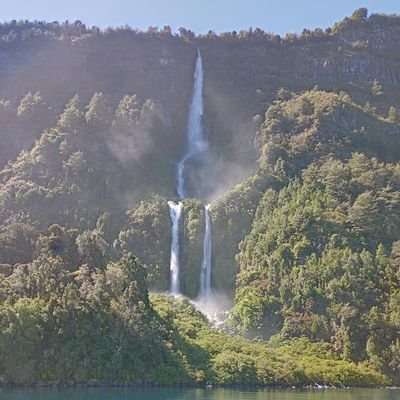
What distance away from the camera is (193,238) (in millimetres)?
101188

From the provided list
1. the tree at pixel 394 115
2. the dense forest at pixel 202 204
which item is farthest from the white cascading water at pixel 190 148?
the tree at pixel 394 115

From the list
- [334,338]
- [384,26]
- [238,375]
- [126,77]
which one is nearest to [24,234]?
[238,375]

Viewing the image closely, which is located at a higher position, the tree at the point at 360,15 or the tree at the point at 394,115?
the tree at the point at 360,15

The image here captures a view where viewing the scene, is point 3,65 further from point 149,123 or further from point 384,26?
point 384,26

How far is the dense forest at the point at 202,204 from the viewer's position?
66.1 meters

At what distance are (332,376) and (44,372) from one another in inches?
1183

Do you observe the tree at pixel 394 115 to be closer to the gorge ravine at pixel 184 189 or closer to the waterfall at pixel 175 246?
the gorge ravine at pixel 184 189

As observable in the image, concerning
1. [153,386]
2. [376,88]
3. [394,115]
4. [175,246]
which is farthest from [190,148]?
[153,386]

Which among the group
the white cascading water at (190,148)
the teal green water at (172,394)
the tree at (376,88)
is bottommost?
the teal green water at (172,394)

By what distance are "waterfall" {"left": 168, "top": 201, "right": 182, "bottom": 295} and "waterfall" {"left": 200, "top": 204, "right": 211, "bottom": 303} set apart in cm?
374

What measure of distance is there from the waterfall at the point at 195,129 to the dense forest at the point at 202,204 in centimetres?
168

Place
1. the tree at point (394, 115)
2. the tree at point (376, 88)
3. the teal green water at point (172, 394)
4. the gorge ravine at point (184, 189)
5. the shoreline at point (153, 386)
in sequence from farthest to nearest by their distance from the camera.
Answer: the tree at point (376, 88), the tree at point (394, 115), the gorge ravine at point (184, 189), the shoreline at point (153, 386), the teal green water at point (172, 394)

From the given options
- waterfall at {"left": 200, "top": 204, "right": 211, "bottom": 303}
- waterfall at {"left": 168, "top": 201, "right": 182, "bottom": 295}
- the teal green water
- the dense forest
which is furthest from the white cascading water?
the teal green water

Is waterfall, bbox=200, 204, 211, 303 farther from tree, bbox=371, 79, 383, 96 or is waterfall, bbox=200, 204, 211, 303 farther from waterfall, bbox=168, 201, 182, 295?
tree, bbox=371, 79, 383, 96
